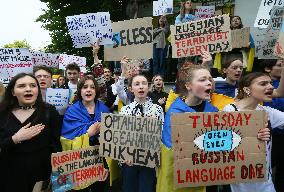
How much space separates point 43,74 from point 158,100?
2.35m

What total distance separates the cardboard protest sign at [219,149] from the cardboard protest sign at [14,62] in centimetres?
350

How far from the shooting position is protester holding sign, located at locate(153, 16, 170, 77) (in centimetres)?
1019

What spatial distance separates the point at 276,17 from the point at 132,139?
277cm

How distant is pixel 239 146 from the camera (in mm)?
3174

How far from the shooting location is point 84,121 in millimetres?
4250

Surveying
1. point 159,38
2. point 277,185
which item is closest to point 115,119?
point 277,185

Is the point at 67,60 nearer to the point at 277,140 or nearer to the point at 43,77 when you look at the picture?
the point at 43,77

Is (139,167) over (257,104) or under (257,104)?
under

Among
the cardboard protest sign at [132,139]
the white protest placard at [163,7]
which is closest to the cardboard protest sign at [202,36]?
the cardboard protest sign at [132,139]

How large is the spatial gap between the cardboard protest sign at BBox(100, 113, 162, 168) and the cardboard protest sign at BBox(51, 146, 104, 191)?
18cm

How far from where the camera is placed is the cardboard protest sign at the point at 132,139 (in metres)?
3.60

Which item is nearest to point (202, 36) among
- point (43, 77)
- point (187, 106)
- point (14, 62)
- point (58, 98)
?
point (187, 106)

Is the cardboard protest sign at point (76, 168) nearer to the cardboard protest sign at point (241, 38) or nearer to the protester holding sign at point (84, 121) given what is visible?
the protester holding sign at point (84, 121)

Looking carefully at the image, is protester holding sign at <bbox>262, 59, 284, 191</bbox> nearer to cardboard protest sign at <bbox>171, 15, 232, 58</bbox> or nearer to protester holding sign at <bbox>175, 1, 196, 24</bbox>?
cardboard protest sign at <bbox>171, 15, 232, 58</bbox>
